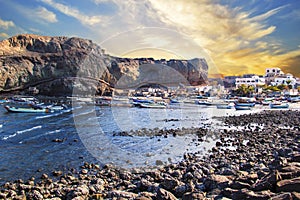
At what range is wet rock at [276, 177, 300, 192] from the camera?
5125mm

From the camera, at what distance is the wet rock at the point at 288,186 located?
16.8ft

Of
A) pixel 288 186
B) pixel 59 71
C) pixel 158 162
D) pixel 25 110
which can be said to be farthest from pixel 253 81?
pixel 288 186

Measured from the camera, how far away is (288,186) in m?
5.27

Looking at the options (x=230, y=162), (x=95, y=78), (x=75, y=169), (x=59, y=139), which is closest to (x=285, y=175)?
(x=230, y=162)

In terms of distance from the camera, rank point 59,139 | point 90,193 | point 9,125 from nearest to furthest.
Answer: point 90,193
point 59,139
point 9,125

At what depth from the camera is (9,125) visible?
95.2 ft

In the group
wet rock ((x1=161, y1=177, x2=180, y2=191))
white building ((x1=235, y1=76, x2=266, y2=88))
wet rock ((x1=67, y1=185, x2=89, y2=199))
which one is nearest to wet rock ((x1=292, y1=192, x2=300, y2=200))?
wet rock ((x1=161, y1=177, x2=180, y2=191))

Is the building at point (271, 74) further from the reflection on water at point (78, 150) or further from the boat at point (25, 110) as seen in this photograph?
the reflection on water at point (78, 150)

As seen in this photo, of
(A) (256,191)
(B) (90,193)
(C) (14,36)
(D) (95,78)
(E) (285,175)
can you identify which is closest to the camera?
(A) (256,191)

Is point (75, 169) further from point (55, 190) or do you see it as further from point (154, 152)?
point (154, 152)

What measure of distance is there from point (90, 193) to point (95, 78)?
102 metres

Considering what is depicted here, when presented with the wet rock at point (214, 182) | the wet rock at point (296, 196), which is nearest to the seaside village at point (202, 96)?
the wet rock at point (214, 182)

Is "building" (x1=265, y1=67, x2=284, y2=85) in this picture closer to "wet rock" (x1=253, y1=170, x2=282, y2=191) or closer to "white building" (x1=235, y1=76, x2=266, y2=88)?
"white building" (x1=235, y1=76, x2=266, y2=88)

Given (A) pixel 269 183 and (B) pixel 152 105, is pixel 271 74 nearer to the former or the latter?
(B) pixel 152 105
